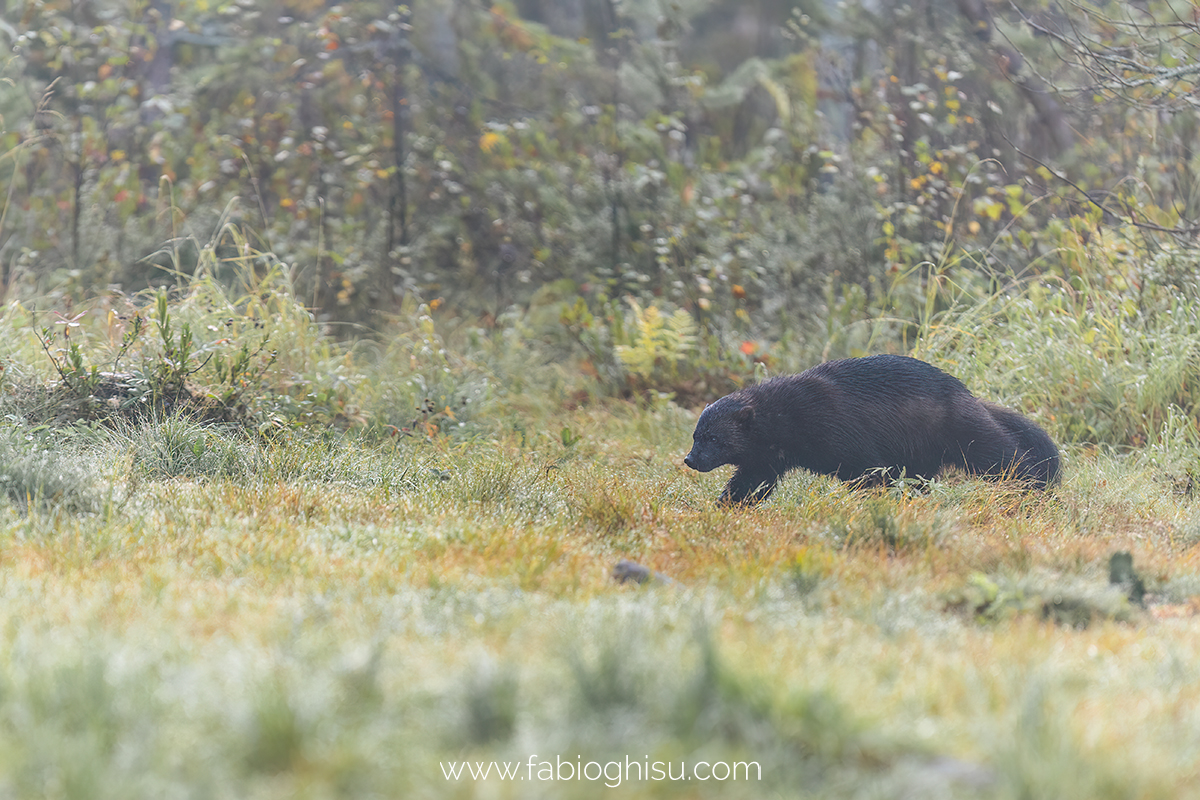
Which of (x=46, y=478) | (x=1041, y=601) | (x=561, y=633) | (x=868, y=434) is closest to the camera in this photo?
(x=561, y=633)

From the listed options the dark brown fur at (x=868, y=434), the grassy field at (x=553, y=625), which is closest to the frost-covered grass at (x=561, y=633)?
the grassy field at (x=553, y=625)

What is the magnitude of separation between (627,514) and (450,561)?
108 centimetres

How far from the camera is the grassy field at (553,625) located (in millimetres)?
2262

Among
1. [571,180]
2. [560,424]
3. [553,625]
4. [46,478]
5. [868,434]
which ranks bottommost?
[560,424]

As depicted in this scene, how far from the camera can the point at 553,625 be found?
10.4 feet

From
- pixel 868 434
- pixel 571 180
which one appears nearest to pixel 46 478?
pixel 868 434

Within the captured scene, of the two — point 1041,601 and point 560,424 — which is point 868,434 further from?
point 560,424

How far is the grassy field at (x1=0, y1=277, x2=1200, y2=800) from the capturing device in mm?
2262

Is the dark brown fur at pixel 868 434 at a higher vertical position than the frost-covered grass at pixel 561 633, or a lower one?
lower

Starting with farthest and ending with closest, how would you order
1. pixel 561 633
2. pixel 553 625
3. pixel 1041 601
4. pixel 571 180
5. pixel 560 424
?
1. pixel 571 180
2. pixel 560 424
3. pixel 1041 601
4. pixel 553 625
5. pixel 561 633

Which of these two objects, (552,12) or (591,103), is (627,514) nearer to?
(591,103)

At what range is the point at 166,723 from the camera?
7.84ft

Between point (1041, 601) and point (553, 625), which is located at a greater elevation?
point (553, 625)

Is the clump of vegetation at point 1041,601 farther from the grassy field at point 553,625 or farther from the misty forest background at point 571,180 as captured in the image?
the misty forest background at point 571,180
